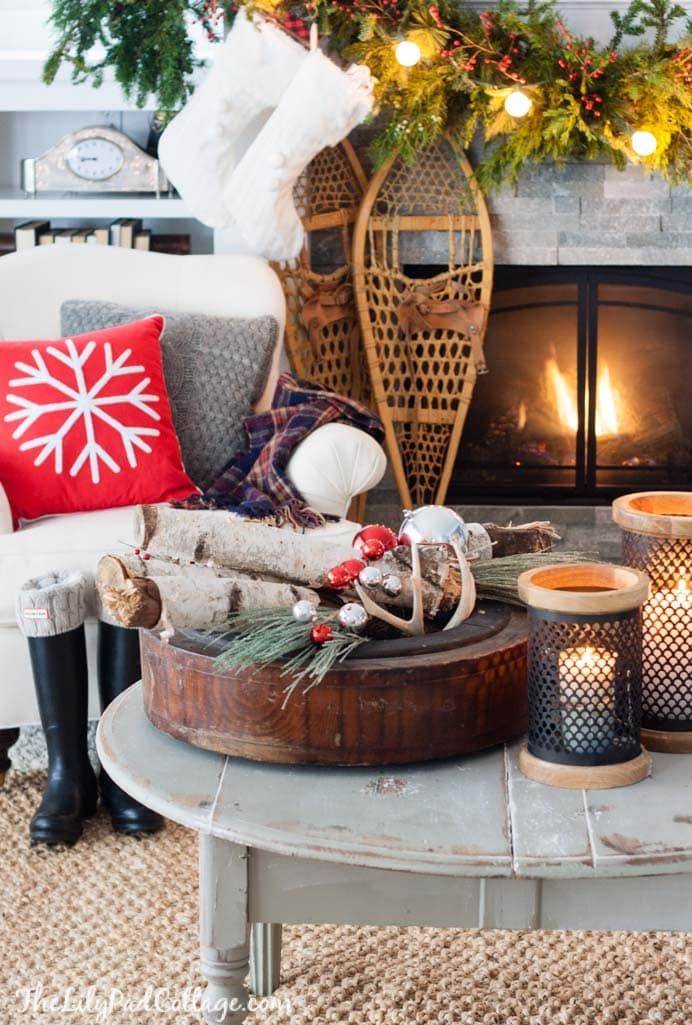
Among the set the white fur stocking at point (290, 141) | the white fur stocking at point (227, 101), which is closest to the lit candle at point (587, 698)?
the white fur stocking at point (290, 141)

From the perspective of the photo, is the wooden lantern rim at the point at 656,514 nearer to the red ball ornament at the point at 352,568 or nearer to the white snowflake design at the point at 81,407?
the red ball ornament at the point at 352,568

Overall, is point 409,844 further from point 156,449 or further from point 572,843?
point 156,449

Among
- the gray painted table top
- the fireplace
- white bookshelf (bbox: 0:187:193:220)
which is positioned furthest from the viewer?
the fireplace

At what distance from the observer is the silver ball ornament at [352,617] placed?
1.39 m

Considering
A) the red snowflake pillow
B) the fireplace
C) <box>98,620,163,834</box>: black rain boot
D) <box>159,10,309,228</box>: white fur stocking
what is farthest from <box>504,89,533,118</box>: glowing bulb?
<box>98,620,163,834</box>: black rain boot

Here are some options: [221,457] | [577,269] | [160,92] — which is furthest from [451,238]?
[221,457]

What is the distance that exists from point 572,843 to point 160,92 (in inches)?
101

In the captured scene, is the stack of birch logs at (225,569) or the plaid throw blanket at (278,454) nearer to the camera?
the stack of birch logs at (225,569)

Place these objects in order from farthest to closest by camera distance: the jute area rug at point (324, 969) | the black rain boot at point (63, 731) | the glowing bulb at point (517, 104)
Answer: the glowing bulb at point (517, 104), the black rain boot at point (63, 731), the jute area rug at point (324, 969)

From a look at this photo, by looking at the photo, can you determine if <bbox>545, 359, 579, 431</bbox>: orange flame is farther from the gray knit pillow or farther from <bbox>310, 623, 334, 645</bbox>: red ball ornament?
<bbox>310, 623, 334, 645</bbox>: red ball ornament

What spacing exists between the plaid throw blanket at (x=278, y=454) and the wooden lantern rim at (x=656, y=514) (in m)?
1.07

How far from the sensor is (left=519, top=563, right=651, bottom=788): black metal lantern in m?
1.29

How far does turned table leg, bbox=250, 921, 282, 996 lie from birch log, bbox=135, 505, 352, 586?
0.52 m

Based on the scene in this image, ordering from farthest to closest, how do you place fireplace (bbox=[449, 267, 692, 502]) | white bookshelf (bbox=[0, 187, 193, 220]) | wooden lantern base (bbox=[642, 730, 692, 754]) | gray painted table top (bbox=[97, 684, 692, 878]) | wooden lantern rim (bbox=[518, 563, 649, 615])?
fireplace (bbox=[449, 267, 692, 502]), white bookshelf (bbox=[0, 187, 193, 220]), wooden lantern base (bbox=[642, 730, 692, 754]), wooden lantern rim (bbox=[518, 563, 649, 615]), gray painted table top (bbox=[97, 684, 692, 878])
